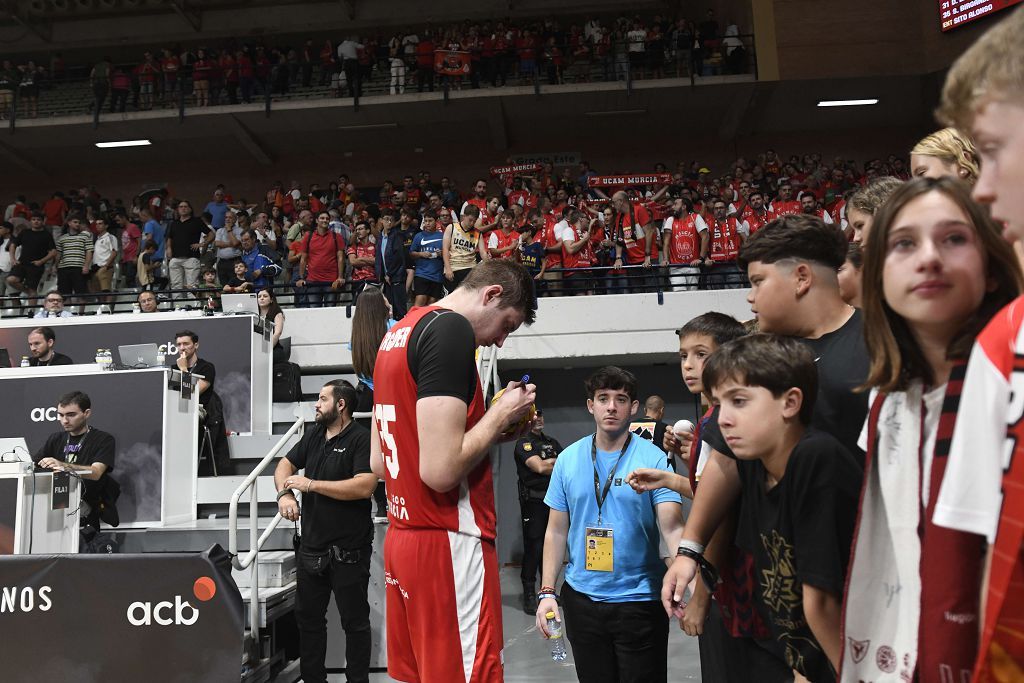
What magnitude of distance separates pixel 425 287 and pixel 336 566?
20.7ft

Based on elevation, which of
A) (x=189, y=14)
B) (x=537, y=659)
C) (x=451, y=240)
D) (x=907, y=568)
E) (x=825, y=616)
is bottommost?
(x=537, y=659)

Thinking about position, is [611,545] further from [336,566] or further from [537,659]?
[537,659]

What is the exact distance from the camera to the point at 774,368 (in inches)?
76.2

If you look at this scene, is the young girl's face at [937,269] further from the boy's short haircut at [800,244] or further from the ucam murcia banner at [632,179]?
the ucam murcia banner at [632,179]

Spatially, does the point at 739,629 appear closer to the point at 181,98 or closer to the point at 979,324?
the point at 979,324

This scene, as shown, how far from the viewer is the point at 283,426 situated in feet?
32.7

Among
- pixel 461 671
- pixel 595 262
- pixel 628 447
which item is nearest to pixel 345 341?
pixel 595 262

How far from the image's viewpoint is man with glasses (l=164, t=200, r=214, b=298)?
1430cm

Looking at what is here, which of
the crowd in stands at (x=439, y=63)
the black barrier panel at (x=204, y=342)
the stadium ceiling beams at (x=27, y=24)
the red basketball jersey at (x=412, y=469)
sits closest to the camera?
the red basketball jersey at (x=412, y=469)

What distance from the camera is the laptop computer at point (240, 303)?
10.4 meters

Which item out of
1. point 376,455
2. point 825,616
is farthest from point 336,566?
point 825,616

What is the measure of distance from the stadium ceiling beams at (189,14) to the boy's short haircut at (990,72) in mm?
23880

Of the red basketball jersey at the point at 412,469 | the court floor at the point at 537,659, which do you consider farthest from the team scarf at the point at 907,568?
the court floor at the point at 537,659

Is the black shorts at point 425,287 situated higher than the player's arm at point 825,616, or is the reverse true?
the black shorts at point 425,287
